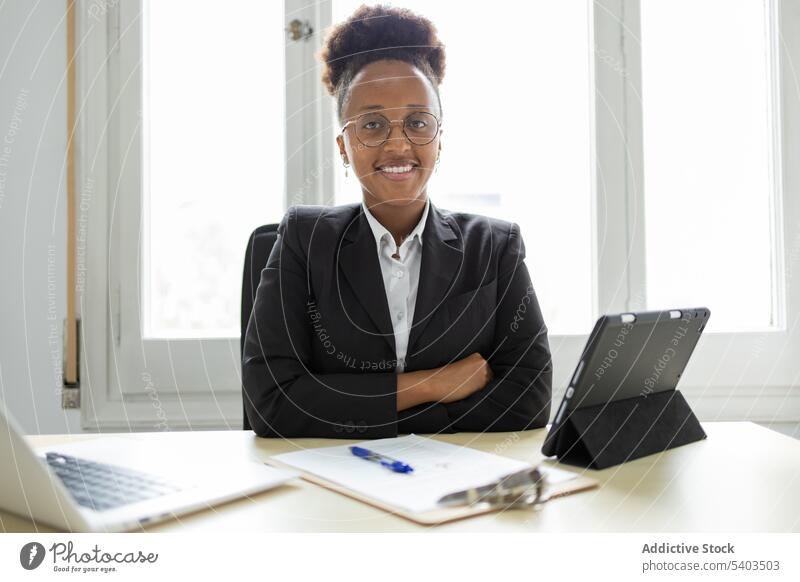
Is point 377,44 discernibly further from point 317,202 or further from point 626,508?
point 626,508

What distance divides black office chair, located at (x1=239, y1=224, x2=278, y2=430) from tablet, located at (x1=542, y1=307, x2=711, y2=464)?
1.62 ft

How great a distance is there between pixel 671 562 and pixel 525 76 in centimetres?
101

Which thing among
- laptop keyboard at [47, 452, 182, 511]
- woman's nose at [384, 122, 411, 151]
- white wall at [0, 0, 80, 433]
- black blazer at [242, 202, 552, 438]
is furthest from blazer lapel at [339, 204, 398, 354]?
white wall at [0, 0, 80, 433]

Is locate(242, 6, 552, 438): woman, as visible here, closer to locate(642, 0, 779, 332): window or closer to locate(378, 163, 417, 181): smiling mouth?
locate(378, 163, 417, 181): smiling mouth

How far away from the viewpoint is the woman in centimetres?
77

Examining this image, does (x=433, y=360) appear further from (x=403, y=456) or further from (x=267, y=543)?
(x=267, y=543)

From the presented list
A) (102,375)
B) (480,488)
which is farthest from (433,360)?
(102,375)

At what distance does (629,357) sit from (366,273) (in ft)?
1.22

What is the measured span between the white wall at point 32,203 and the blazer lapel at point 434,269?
700 millimetres

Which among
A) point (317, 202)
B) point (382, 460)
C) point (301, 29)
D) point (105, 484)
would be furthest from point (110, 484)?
point (301, 29)

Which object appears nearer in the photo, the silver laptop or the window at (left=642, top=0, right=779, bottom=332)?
the silver laptop

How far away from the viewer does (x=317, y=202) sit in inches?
50.8

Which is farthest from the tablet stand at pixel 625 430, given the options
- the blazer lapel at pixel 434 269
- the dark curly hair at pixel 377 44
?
the dark curly hair at pixel 377 44

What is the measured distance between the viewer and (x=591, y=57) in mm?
1271
